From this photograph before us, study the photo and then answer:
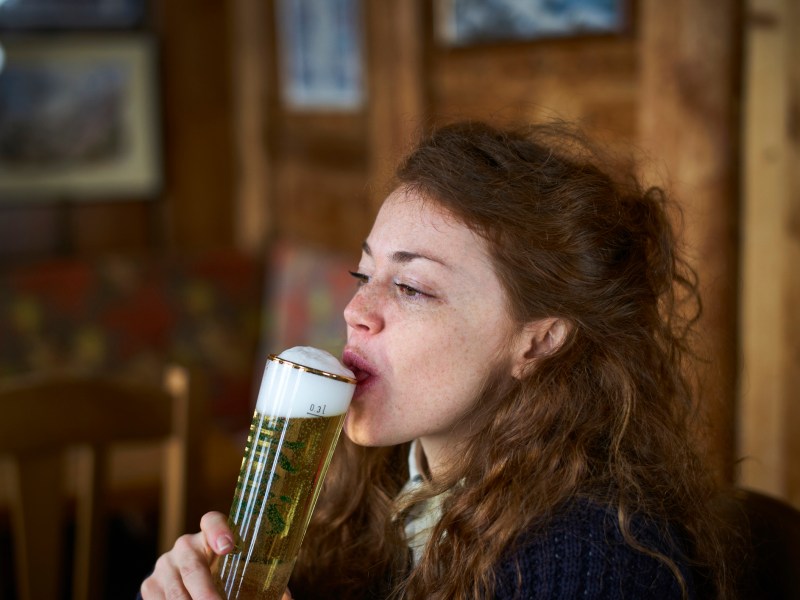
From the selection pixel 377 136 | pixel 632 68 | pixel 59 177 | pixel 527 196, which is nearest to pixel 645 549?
pixel 527 196

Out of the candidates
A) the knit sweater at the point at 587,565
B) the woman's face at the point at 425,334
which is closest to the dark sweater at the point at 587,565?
the knit sweater at the point at 587,565

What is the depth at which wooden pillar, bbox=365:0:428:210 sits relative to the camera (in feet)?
9.50

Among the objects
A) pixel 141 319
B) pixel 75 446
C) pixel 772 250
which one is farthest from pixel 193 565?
pixel 141 319

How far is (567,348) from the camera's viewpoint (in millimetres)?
1137

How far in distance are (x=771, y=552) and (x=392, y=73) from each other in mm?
2177

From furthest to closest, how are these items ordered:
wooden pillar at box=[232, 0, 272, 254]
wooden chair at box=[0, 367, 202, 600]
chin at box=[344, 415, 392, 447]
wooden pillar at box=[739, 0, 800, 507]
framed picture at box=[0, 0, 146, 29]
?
wooden pillar at box=[232, 0, 272, 254] < framed picture at box=[0, 0, 146, 29] < wooden pillar at box=[739, 0, 800, 507] < wooden chair at box=[0, 367, 202, 600] < chin at box=[344, 415, 392, 447]

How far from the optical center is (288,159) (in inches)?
150

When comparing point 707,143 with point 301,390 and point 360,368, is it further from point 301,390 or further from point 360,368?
point 301,390

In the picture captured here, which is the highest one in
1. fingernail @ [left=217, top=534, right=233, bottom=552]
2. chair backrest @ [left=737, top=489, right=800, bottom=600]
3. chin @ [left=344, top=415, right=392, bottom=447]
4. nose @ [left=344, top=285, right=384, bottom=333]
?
nose @ [left=344, top=285, right=384, bottom=333]

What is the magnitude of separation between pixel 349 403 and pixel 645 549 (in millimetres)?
334

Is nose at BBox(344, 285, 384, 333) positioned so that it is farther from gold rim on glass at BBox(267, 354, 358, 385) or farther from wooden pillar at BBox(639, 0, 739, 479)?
wooden pillar at BBox(639, 0, 739, 479)

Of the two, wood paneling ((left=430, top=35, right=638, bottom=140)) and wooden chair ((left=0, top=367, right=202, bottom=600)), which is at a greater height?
wood paneling ((left=430, top=35, right=638, bottom=140))

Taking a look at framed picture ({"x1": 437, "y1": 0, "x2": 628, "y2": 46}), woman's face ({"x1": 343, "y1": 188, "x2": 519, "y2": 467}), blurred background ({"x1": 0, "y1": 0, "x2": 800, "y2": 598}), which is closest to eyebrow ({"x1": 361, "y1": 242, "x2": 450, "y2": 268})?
woman's face ({"x1": 343, "y1": 188, "x2": 519, "y2": 467})

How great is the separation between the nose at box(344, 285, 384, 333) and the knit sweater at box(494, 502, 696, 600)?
0.28 meters
